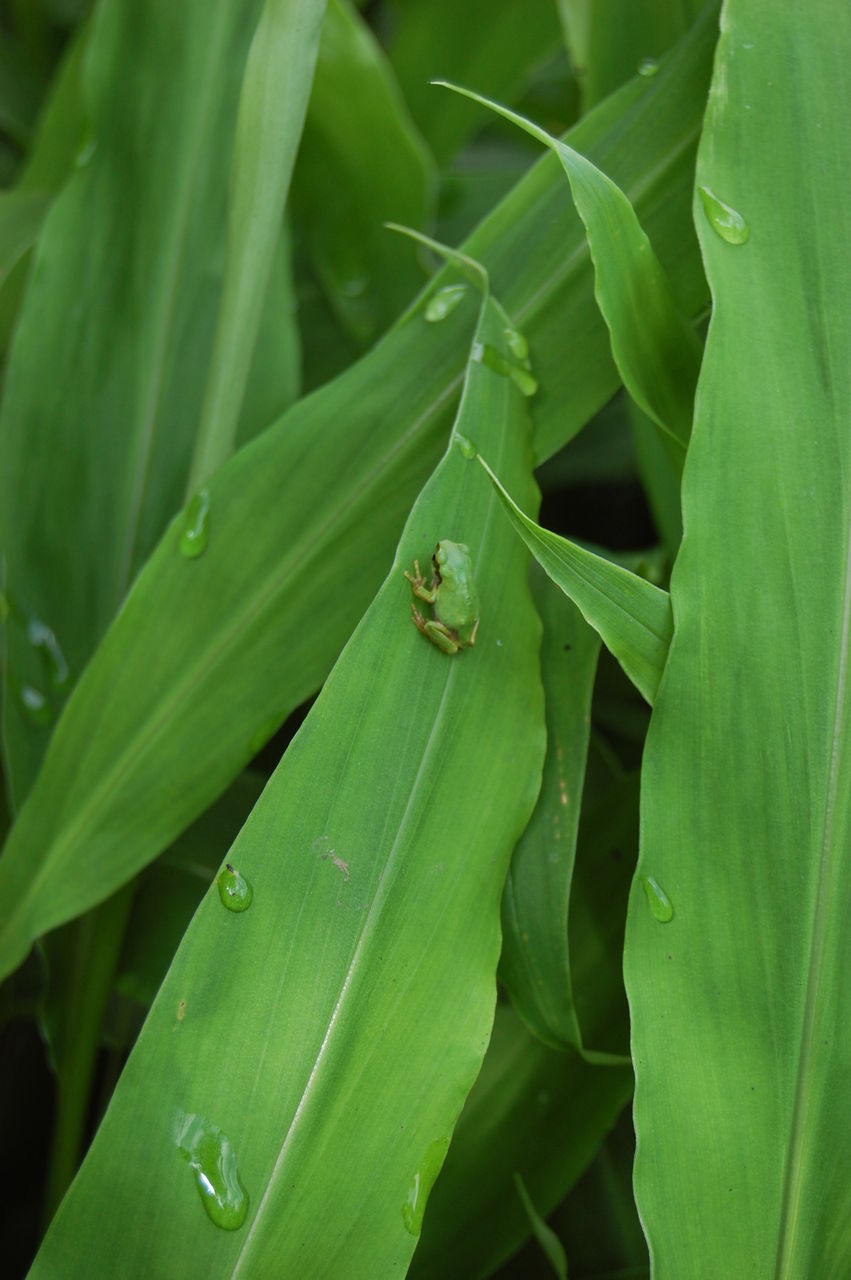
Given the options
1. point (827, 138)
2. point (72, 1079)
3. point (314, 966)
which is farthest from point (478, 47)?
point (72, 1079)

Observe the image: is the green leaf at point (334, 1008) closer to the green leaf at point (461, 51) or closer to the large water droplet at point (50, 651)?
the large water droplet at point (50, 651)

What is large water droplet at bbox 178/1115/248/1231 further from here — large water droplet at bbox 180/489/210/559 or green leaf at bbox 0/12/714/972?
large water droplet at bbox 180/489/210/559

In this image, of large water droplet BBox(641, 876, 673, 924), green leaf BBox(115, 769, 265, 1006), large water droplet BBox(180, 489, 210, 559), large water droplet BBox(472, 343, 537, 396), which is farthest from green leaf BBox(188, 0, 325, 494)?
large water droplet BBox(641, 876, 673, 924)

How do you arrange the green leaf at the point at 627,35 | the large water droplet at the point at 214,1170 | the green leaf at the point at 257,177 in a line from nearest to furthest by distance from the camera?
1. the large water droplet at the point at 214,1170
2. the green leaf at the point at 257,177
3. the green leaf at the point at 627,35

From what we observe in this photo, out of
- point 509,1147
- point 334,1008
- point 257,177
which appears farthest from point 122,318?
point 509,1147

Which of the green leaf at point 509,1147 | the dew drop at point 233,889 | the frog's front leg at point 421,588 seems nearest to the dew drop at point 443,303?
the frog's front leg at point 421,588

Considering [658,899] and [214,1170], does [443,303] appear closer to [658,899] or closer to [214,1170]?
[658,899]

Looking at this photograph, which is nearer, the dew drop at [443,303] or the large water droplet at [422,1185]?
the large water droplet at [422,1185]
